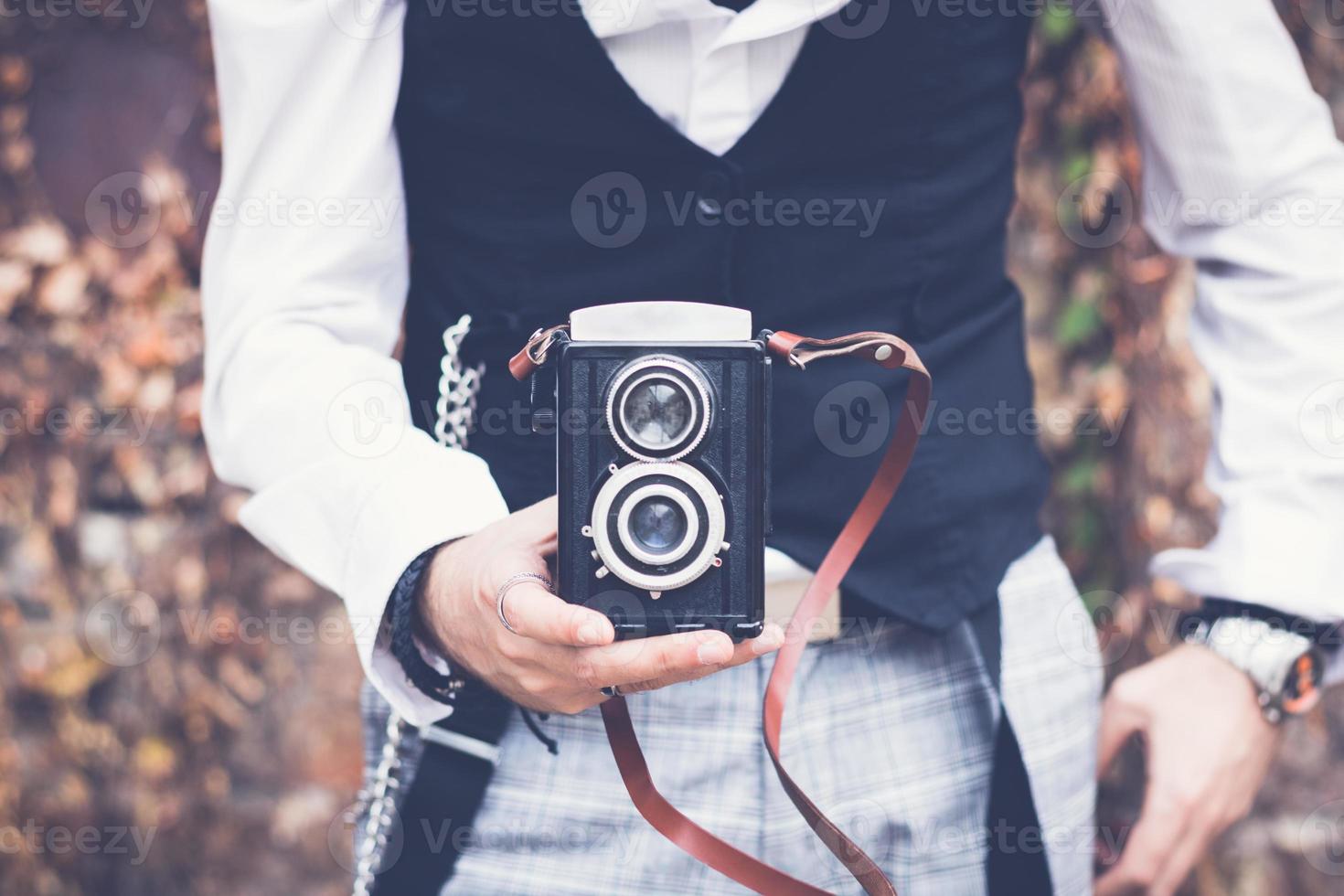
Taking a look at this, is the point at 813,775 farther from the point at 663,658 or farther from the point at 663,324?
the point at 663,324

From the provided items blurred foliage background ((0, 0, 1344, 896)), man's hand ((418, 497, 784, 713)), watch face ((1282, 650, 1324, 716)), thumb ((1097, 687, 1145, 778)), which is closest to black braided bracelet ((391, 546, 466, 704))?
man's hand ((418, 497, 784, 713))

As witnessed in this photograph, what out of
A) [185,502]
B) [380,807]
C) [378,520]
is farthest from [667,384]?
[185,502]

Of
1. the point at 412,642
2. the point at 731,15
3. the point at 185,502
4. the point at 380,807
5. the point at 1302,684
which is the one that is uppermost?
the point at 731,15

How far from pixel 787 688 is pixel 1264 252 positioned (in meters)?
0.74

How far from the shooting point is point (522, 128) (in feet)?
3.20

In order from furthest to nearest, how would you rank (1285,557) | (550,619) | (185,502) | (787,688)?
(185,502) → (1285,557) → (787,688) → (550,619)

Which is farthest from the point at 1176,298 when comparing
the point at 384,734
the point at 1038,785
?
the point at 384,734

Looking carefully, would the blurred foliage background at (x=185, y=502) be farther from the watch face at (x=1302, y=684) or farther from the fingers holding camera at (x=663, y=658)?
the fingers holding camera at (x=663, y=658)

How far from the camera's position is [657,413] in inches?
31.0

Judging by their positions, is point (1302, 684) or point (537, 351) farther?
point (1302, 684)

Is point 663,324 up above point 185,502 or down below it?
above

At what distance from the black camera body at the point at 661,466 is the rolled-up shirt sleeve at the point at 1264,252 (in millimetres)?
658

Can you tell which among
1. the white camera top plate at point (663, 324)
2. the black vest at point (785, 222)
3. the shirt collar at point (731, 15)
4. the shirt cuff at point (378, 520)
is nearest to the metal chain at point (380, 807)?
the shirt cuff at point (378, 520)

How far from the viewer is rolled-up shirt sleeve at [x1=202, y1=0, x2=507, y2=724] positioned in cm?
91
